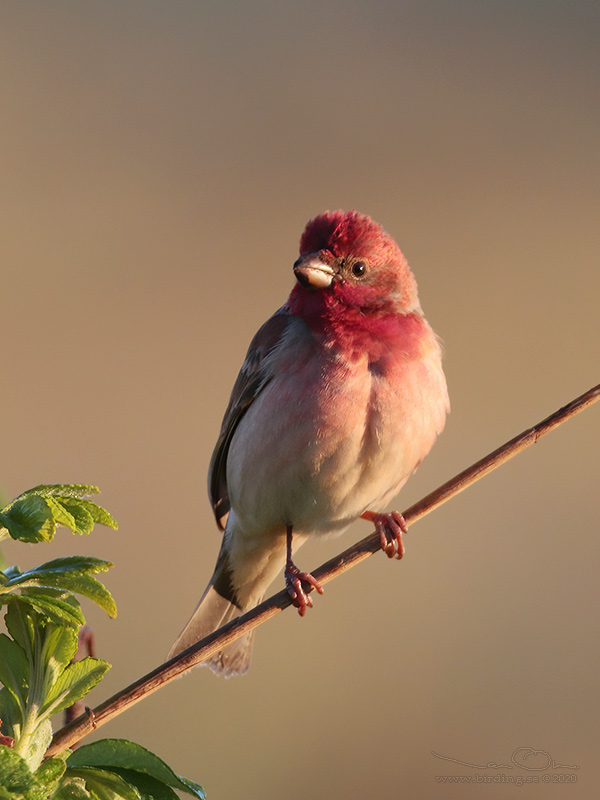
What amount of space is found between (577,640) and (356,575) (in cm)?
140

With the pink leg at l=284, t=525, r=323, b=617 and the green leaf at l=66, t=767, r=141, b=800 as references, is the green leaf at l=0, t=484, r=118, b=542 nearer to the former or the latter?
the green leaf at l=66, t=767, r=141, b=800

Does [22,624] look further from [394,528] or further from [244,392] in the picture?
[244,392]

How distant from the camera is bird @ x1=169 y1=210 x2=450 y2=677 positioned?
2916 millimetres

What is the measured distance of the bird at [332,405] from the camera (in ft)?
9.57

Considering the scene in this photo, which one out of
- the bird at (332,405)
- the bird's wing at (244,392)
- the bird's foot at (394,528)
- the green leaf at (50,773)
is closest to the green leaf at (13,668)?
the green leaf at (50,773)

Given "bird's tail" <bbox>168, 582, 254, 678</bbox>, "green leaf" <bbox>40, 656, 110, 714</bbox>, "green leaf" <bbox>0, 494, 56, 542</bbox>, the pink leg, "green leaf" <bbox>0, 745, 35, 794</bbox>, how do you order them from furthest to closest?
1. "bird's tail" <bbox>168, 582, 254, 678</bbox>
2. the pink leg
3. "green leaf" <bbox>40, 656, 110, 714</bbox>
4. "green leaf" <bbox>0, 494, 56, 542</bbox>
5. "green leaf" <bbox>0, 745, 35, 794</bbox>

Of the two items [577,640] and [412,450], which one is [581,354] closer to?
[577,640]

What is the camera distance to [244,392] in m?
3.39

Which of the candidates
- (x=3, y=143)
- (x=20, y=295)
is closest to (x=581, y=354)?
(x=20, y=295)

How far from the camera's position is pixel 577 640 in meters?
6.21

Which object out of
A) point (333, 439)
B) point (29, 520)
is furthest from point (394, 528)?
point (29, 520)

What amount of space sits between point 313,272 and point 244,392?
561 millimetres

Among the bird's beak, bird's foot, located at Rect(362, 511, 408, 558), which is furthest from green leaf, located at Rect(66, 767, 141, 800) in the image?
the bird's beak

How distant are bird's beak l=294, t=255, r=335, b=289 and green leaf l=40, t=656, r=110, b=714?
198 centimetres
